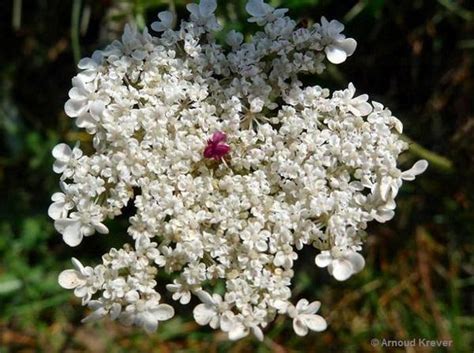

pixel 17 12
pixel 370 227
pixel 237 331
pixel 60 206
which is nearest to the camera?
pixel 237 331

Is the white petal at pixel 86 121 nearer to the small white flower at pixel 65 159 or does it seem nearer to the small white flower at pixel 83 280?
the small white flower at pixel 65 159

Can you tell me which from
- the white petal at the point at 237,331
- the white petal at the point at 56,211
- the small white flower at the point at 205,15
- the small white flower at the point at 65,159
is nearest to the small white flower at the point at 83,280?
the white petal at the point at 56,211

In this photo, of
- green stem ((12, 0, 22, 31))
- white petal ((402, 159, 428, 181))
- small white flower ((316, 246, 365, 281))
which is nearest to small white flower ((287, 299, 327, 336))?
small white flower ((316, 246, 365, 281))

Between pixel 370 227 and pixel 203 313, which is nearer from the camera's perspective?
pixel 203 313

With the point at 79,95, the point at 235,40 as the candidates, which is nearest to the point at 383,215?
the point at 235,40

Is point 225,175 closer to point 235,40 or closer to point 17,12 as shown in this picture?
point 235,40

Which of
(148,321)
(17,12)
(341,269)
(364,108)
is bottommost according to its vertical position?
(17,12)
